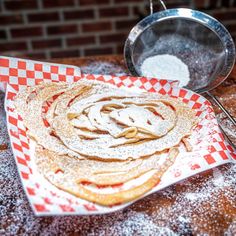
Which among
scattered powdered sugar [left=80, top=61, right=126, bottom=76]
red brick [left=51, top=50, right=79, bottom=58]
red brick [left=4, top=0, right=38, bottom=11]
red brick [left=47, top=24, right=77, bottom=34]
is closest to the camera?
scattered powdered sugar [left=80, top=61, right=126, bottom=76]

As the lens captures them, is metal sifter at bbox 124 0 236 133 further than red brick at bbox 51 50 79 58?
No

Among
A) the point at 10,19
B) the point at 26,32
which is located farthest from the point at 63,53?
the point at 10,19

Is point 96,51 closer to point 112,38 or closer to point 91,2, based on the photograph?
point 112,38

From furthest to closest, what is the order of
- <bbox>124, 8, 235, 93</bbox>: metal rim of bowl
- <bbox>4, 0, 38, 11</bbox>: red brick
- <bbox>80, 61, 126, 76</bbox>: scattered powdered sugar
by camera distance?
1. <bbox>4, 0, 38, 11</bbox>: red brick
2. <bbox>80, 61, 126, 76</bbox>: scattered powdered sugar
3. <bbox>124, 8, 235, 93</bbox>: metal rim of bowl

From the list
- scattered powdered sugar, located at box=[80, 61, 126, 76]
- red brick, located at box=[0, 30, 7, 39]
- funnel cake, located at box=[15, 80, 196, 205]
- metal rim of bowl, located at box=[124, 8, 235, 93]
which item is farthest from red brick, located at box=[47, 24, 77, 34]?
funnel cake, located at box=[15, 80, 196, 205]

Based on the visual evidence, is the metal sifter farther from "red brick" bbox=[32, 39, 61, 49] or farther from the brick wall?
"red brick" bbox=[32, 39, 61, 49]

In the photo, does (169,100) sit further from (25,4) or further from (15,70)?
(25,4)

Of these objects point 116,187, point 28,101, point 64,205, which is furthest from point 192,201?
point 28,101
